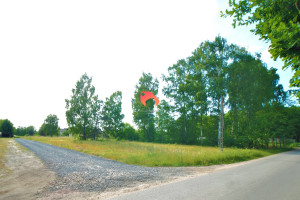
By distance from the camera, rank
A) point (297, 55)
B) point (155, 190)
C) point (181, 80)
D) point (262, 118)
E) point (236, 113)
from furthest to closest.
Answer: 1. point (181, 80)
2. point (236, 113)
3. point (262, 118)
4. point (155, 190)
5. point (297, 55)

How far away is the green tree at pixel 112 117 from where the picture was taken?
169 feet

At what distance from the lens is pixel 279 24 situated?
14.1 ft

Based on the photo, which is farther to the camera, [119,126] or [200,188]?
[119,126]

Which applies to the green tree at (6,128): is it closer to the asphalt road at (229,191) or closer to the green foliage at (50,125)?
the green foliage at (50,125)

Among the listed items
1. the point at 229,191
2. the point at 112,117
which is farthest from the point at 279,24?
the point at 112,117

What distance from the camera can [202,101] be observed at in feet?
87.9

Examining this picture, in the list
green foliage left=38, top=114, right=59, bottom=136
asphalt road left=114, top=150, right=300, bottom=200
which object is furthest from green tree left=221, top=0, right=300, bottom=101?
green foliage left=38, top=114, right=59, bottom=136

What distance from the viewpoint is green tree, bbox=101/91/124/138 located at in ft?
169

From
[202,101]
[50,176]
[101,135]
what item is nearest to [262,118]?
[202,101]

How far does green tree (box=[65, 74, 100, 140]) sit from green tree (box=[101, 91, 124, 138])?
7.68 meters

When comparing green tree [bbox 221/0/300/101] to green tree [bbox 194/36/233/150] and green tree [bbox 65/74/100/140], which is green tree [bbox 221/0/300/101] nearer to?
green tree [bbox 194/36/233/150]

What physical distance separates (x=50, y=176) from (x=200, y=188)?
6.77 meters

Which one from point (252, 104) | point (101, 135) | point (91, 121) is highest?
point (252, 104)

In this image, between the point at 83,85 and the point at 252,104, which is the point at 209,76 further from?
the point at 83,85
